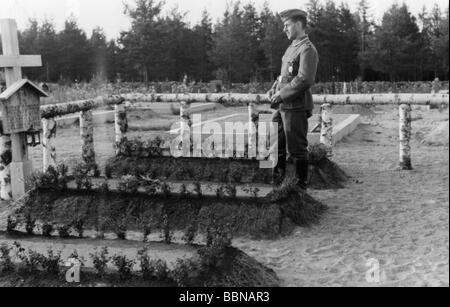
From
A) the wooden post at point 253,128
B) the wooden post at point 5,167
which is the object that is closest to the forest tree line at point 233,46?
the wooden post at point 253,128

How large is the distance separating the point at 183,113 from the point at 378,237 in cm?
382

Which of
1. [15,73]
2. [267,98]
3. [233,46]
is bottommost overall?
[267,98]

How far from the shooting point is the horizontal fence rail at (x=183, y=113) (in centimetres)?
615

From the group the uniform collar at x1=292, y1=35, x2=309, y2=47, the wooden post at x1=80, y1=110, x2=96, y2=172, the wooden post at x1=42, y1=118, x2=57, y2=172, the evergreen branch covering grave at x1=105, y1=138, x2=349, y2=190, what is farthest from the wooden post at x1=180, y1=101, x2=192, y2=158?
the uniform collar at x1=292, y1=35, x2=309, y2=47

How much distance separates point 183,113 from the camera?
7.66m

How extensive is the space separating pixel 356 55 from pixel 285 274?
21.6 metres

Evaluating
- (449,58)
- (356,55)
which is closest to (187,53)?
(356,55)

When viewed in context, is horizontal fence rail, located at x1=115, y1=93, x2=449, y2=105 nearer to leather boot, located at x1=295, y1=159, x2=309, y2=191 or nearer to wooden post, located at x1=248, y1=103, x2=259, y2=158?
wooden post, located at x1=248, y1=103, x2=259, y2=158

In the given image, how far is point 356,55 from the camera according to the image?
79.9ft

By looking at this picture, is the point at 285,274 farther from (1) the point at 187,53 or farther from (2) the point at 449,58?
(1) the point at 187,53

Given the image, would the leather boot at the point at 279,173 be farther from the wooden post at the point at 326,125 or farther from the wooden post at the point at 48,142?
the wooden post at the point at 48,142

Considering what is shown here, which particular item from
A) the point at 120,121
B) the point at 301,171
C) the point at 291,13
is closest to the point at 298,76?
the point at 291,13

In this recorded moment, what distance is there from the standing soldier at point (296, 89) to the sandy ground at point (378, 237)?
645 mm

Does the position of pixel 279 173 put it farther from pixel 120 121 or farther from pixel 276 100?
pixel 120 121
